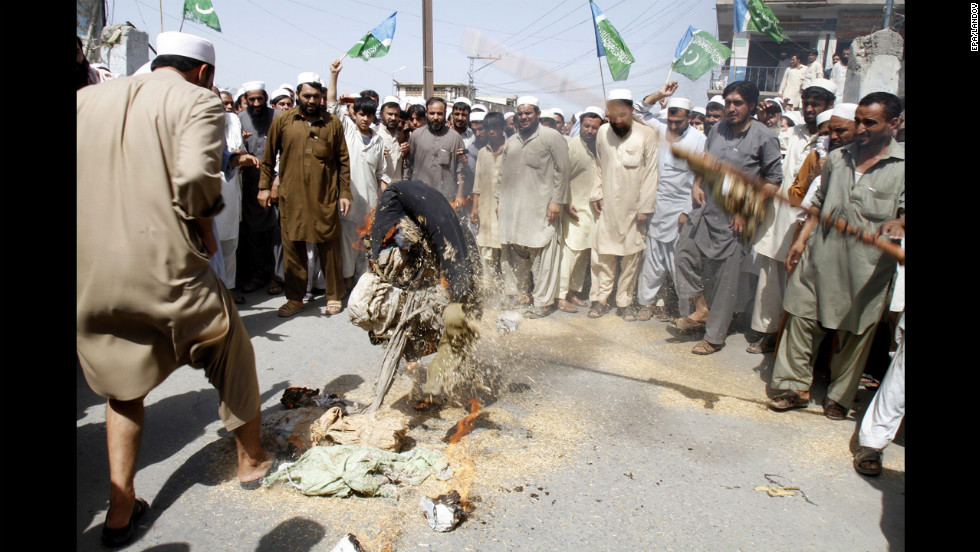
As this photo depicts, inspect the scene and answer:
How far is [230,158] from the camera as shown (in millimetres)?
5078

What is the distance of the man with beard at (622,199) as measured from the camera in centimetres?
614

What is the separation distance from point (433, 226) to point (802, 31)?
2010 cm

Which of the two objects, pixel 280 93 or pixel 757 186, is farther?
pixel 280 93

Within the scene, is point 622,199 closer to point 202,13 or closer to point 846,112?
point 846,112

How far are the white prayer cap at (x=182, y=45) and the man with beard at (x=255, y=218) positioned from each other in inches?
150

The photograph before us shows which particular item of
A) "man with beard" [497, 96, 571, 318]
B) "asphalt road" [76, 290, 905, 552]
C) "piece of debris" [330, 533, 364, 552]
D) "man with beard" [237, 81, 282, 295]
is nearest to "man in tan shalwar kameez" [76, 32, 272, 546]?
"asphalt road" [76, 290, 905, 552]

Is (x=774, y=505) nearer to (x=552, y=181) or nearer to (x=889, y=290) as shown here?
(x=889, y=290)

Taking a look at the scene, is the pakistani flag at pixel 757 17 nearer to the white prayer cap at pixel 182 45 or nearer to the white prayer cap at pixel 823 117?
the white prayer cap at pixel 823 117

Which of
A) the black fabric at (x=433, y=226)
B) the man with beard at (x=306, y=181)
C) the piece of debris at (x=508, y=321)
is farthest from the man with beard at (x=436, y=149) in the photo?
the black fabric at (x=433, y=226)

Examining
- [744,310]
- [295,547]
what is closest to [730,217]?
[744,310]

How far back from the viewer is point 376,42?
28.7 feet

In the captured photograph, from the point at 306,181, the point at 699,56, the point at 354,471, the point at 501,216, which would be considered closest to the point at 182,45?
the point at 354,471

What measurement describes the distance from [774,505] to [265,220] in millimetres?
5765

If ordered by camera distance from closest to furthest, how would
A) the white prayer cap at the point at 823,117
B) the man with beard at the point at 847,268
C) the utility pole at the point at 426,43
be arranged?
the man with beard at the point at 847,268
the white prayer cap at the point at 823,117
the utility pole at the point at 426,43
